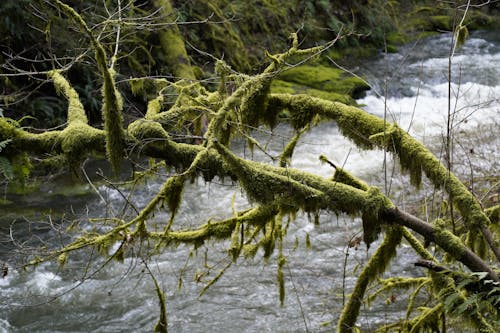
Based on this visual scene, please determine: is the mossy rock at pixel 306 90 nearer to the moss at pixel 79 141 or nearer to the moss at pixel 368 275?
the moss at pixel 368 275

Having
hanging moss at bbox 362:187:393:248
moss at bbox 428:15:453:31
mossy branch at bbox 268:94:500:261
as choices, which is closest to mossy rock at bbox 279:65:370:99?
moss at bbox 428:15:453:31

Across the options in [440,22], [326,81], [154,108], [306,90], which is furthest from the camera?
[440,22]

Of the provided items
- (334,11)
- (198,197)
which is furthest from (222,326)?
(334,11)

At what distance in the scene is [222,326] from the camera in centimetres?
562

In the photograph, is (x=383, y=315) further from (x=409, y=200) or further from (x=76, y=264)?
(x=76, y=264)

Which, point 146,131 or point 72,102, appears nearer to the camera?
point 146,131

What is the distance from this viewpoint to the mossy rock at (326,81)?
13.3 meters

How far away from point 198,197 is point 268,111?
15.3ft

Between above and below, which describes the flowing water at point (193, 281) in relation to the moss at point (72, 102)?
below

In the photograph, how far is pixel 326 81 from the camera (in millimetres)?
13695

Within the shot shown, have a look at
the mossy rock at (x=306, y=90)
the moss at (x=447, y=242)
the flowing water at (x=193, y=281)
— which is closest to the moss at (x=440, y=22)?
the mossy rock at (x=306, y=90)

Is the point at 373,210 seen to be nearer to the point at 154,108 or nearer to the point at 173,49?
the point at 154,108

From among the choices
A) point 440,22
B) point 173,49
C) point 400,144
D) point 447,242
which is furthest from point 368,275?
point 440,22

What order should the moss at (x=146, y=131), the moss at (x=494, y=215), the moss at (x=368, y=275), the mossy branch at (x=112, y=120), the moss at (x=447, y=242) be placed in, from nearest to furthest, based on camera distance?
1. the mossy branch at (x=112, y=120)
2. the moss at (x=146, y=131)
3. the moss at (x=447, y=242)
4. the moss at (x=368, y=275)
5. the moss at (x=494, y=215)
